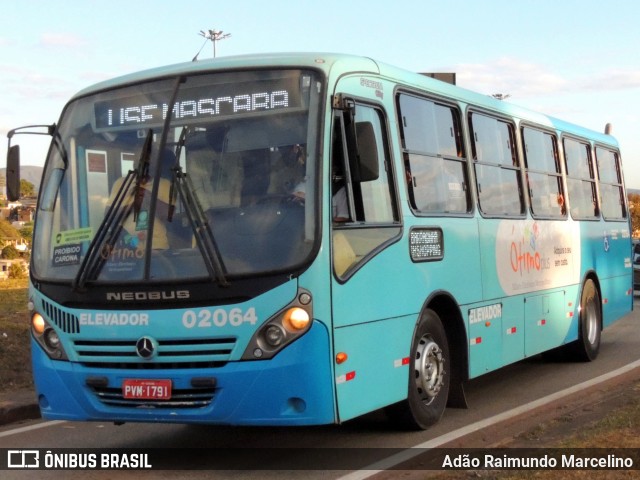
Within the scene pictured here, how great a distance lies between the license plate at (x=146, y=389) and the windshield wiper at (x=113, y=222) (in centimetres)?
80

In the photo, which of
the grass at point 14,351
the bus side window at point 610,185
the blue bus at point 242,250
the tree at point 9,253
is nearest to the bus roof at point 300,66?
the blue bus at point 242,250

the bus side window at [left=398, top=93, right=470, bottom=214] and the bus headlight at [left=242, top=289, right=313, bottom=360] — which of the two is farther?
the bus side window at [left=398, top=93, right=470, bottom=214]

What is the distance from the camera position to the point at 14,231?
12675 cm

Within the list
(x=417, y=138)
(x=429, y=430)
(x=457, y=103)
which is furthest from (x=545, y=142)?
(x=429, y=430)

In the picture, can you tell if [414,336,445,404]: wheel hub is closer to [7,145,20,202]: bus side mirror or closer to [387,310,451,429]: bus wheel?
[387,310,451,429]: bus wheel

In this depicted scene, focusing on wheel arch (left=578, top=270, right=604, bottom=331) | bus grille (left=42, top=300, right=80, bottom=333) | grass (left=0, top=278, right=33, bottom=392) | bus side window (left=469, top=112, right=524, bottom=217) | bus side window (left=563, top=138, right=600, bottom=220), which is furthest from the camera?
wheel arch (left=578, top=270, right=604, bottom=331)

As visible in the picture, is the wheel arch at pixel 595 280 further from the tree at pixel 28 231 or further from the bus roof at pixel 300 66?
the tree at pixel 28 231

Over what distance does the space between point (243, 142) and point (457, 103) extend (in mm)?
3400

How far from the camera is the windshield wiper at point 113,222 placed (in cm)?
759

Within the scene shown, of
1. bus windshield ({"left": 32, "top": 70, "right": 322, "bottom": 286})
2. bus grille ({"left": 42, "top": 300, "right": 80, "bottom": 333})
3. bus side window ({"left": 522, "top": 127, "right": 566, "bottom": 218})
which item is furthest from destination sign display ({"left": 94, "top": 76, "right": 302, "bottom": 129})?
bus side window ({"left": 522, "top": 127, "right": 566, "bottom": 218})

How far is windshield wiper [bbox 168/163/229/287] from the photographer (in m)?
7.22

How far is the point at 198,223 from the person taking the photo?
7.36 metres

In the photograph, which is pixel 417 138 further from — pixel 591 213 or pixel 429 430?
pixel 591 213

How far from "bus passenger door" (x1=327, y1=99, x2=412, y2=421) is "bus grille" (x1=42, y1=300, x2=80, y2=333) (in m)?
1.89
